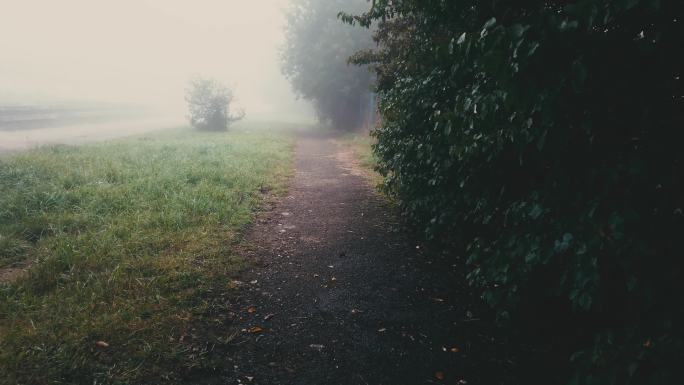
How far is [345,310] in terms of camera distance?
372 cm

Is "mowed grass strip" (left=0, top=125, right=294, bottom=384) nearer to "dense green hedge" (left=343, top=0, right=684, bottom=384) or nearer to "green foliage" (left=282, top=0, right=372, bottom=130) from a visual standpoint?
"dense green hedge" (left=343, top=0, right=684, bottom=384)

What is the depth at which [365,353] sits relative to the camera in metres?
3.10

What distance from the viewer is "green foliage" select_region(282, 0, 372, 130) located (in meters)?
22.8

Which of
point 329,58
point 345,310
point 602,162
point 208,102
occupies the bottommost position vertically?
point 345,310

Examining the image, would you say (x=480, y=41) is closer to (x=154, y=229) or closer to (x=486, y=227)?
(x=486, y=227)

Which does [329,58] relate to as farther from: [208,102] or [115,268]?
[115,268]

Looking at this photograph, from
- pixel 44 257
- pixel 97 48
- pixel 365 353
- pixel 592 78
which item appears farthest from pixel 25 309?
pixel 97 48

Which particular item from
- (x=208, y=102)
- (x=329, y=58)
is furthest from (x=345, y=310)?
(x=329, y=58)

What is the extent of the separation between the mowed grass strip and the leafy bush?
→ 14171 mm

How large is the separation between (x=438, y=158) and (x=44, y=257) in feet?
14.9

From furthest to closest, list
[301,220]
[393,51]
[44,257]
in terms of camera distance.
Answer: [393,51] < [301,220] < [44,257]

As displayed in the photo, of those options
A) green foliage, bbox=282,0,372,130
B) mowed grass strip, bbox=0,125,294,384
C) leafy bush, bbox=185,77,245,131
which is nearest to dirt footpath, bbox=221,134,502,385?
mowed grass strip, bbox=0,125,294,384

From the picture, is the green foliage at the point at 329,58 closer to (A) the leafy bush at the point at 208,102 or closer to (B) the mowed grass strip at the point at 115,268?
(A) the leafy bush at the point at 208,102

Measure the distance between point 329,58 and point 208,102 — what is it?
26.0ft
